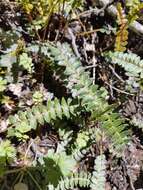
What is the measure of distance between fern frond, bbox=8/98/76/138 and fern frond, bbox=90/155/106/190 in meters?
0.36

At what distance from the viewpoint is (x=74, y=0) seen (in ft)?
9.42

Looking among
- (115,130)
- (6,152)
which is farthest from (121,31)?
(6,152)

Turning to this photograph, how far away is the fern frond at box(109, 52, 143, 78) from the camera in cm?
285

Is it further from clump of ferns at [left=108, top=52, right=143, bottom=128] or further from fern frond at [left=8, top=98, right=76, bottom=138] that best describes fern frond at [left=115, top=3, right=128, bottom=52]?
fern frond at [left=8, top=98, right=76, bottom=138]

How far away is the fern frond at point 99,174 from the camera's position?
261 centimetres

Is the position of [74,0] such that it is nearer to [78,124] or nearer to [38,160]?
[78,124]

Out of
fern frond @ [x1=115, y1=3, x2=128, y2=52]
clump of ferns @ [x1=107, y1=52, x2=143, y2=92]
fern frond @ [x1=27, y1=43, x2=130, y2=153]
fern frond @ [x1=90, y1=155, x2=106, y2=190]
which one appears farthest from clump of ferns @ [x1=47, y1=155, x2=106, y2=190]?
fern frond @ [x1=115, y1=3, x2=128, y2=52]

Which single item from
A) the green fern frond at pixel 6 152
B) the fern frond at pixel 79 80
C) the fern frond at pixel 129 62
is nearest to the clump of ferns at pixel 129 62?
the fern frond at pixel 129 62

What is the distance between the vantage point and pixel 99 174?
104 inches

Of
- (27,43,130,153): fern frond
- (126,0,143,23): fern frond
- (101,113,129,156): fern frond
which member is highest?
(126,0,143,23): fern frond

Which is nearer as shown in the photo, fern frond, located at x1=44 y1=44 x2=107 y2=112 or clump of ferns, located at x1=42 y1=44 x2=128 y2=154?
clump of ferns, located at x1=42 y1=44 x2=128 y2=154

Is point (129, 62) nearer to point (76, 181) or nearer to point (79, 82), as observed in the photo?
point (79, 82)

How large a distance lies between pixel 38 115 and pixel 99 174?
0.53 metres

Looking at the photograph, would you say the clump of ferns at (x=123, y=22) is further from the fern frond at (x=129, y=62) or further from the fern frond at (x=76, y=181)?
the fern frond at (x=76, y=181)
